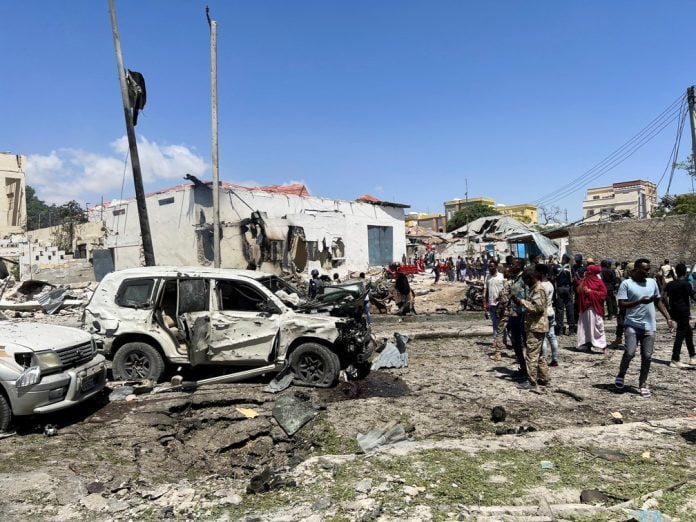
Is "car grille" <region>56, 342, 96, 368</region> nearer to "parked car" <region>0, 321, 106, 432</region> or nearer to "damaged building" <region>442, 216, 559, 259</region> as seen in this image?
"parked car" <region>0, 321, 106, 432</region>

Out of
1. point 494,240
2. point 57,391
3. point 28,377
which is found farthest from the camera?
point 494,240

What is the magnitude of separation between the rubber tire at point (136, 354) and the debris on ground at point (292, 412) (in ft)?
7.59

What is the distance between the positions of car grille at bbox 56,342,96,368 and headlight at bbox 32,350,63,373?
0.06m

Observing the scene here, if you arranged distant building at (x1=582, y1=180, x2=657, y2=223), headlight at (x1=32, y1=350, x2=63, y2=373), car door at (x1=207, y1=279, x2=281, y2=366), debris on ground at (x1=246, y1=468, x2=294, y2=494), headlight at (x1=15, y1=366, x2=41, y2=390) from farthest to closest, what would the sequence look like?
distant building at (x1=582, y1=180, x2=657, y2=223) → car door at (x1=207, y1=279, x2=281, y2=366) → headlight at (x1=32, y1=350, x2=63, y2=373) → headlight at (x1=15, y1=366, x2=41, y2=390) → debris on ground at (x1=246, y1=468, x2=294, y2=494)

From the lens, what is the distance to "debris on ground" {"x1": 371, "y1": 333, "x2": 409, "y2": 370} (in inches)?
325

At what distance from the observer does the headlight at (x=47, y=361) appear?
5.39 metres

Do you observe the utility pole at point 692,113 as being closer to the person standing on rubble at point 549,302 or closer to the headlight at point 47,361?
the person standing on rubble at point 549,302

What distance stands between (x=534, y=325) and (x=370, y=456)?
333 centimetres

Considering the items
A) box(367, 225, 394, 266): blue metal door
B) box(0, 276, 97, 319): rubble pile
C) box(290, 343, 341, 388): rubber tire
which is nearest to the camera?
box(290, 343, 341, 388): rubber tire

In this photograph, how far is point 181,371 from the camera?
820 cm

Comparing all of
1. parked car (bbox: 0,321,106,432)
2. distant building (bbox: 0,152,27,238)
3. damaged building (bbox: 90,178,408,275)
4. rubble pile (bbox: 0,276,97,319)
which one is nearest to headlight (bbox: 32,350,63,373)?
parked car (bbox: 0,321,106,432)

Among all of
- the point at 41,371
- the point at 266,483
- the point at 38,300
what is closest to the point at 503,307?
the point at 266,483

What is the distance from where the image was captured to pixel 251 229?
20359mm

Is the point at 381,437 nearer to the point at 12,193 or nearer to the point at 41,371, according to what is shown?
the point at 41,371
